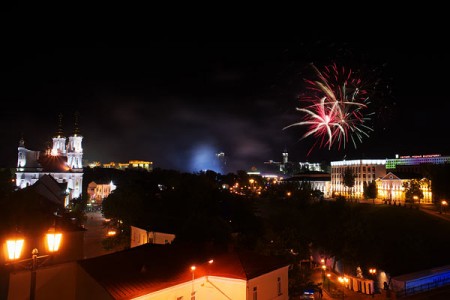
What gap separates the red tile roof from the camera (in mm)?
12562

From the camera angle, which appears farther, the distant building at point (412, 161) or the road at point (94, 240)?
the distant building at point (412, 161)

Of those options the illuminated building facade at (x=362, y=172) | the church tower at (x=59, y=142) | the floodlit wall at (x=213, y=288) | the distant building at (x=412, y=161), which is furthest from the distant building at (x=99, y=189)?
the floodlit wall at (x=213, y=288)

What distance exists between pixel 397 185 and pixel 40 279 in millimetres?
66795

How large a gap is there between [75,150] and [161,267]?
76290 millimetres

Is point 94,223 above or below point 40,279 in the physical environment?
below

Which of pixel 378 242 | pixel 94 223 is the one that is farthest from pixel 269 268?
pixel 94 223

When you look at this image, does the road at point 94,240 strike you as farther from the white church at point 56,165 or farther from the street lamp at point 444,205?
the street lamp at point 444,205

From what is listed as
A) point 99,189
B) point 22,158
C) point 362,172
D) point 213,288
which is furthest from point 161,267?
point 99,189

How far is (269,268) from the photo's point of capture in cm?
1580

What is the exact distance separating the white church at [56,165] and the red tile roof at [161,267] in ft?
224

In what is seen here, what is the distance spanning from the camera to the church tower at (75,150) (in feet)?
270

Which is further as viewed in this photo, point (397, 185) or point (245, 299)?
point (397, 185)

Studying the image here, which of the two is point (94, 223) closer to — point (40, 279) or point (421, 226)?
point (40, 279)

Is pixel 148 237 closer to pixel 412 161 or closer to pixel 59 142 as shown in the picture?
pixel 59 142
